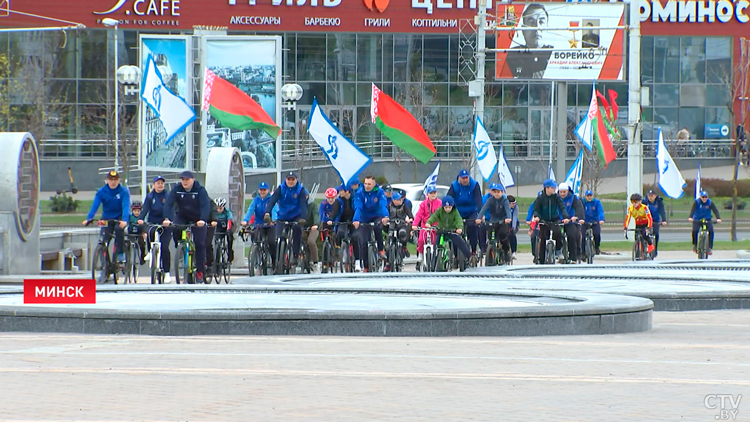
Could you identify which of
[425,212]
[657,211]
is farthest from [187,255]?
[657,211]

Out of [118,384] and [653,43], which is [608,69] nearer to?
[653,43]

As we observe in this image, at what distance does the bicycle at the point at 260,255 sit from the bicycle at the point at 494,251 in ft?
15.0

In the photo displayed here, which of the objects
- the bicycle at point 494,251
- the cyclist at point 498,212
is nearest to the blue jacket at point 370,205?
the cyclist at point 498,212

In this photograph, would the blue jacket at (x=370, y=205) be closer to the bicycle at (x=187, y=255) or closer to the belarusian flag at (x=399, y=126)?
the bicycle at (x=187, y=255)

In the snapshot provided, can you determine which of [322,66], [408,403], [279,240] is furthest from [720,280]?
[322,66]

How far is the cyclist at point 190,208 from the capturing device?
18.3m

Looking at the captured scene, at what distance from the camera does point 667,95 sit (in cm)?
6712

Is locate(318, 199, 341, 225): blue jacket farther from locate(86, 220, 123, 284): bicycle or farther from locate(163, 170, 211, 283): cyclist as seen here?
locate(86, 220, 123, 284): bicycle

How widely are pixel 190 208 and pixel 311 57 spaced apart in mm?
45068

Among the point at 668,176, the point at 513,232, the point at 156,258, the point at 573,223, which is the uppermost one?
the point at 668,176
